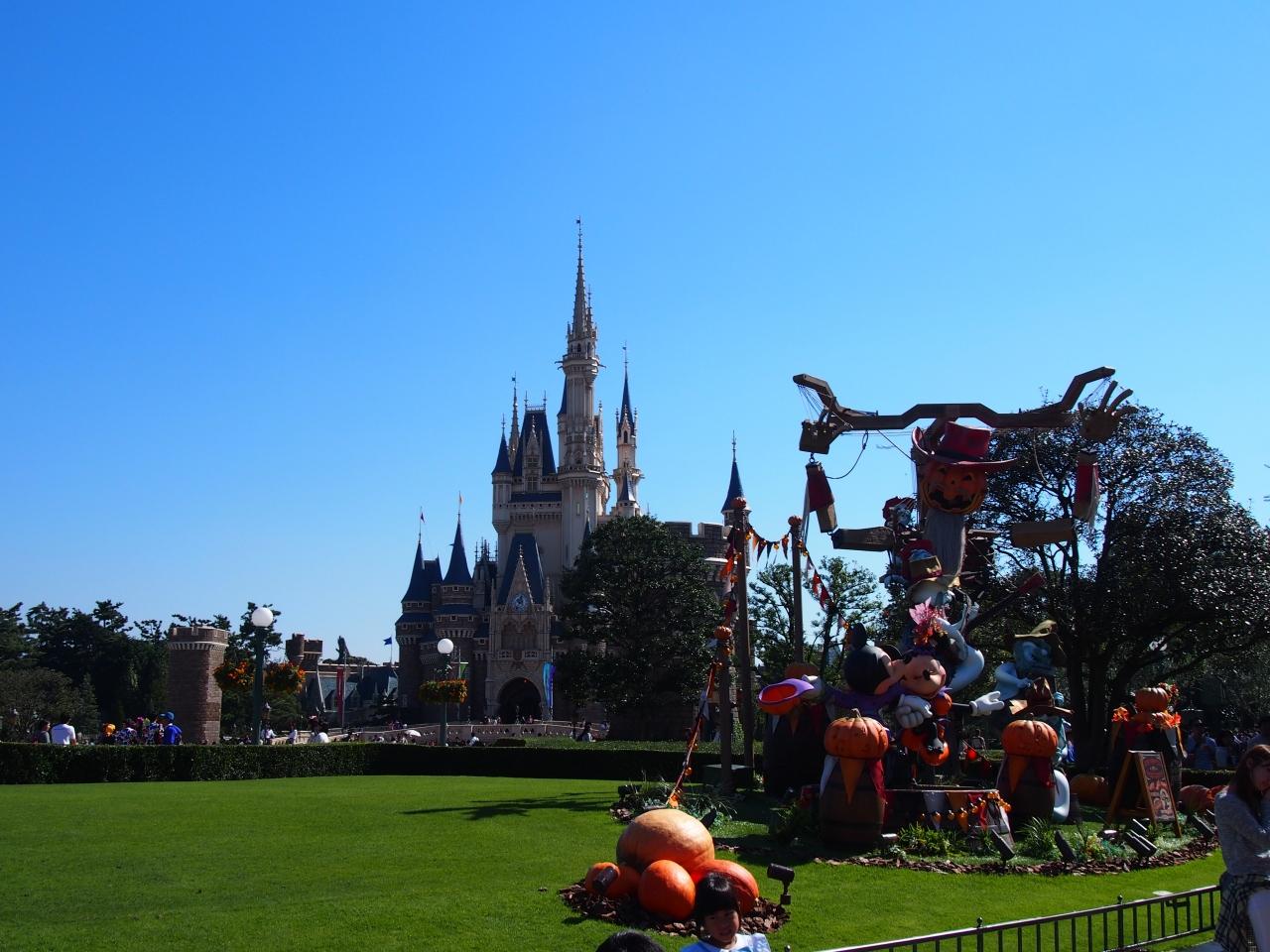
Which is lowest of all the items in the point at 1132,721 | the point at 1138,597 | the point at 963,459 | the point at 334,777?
the point at 334,777

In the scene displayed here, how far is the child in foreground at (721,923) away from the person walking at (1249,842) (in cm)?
340

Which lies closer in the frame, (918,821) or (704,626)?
(918,821)

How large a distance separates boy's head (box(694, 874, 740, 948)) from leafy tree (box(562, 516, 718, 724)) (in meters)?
44.7

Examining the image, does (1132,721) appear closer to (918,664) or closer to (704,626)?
(918,664)

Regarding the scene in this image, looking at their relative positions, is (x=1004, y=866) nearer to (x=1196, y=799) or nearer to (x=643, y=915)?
(x=643, y=915)

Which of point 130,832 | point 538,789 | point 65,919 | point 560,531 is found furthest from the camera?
point 560,531

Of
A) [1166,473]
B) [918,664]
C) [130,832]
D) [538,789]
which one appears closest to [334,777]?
[538,789]

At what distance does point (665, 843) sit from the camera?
10.1 meters

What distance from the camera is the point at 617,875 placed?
33.3 ft

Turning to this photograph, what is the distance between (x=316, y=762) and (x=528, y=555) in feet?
175

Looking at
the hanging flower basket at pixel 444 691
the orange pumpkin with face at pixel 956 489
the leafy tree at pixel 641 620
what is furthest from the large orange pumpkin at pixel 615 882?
the leafy tree at pixel 641 620

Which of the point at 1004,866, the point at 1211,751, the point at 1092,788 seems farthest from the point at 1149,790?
the point at 1211,751

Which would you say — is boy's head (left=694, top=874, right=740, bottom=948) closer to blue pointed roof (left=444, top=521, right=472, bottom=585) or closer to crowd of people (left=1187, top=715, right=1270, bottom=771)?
crowd of people (left=1187, top=715, right=1270, bottom=771)

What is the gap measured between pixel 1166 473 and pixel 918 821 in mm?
16913
